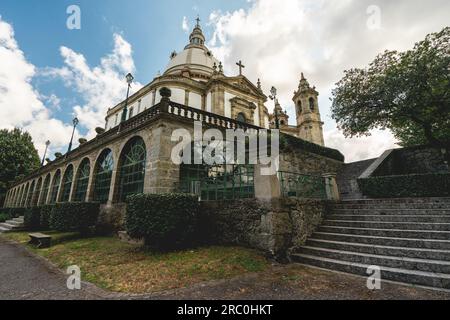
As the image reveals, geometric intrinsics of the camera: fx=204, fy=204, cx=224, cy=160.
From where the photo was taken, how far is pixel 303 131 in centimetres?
3403

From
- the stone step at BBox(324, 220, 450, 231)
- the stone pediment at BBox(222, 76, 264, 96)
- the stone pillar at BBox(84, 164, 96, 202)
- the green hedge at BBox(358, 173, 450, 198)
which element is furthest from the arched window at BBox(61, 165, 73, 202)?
the green hedge at BBox(358, 173, 450, 198)

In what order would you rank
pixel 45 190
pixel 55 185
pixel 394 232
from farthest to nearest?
pixel 45 190 < pixel 55 185 < pixel 394 232

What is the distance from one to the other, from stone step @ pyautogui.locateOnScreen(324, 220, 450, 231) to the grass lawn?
3177 millimetres

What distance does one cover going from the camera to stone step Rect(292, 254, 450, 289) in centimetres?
367

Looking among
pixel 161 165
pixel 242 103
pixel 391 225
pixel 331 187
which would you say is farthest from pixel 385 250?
pixel 242 103

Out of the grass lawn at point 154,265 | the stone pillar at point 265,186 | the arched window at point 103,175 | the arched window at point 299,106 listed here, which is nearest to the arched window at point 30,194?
the arched window at point 103,175

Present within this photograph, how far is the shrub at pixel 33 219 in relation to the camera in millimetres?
13781

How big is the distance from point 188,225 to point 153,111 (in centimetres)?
647

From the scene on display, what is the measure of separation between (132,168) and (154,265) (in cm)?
697

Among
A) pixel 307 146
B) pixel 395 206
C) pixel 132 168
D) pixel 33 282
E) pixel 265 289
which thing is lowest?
pixel 33 282

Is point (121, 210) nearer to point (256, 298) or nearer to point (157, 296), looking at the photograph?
point (157, 296)

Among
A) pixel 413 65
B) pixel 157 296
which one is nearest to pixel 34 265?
pixel 157 296

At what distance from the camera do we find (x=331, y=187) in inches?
329

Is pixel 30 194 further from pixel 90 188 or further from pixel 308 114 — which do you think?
pixel 308 114
